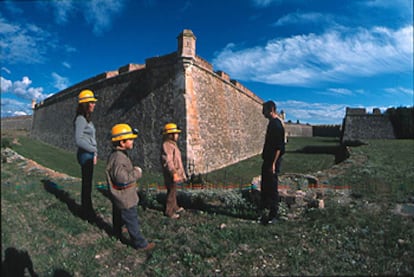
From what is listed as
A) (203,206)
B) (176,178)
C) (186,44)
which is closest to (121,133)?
(176,178)

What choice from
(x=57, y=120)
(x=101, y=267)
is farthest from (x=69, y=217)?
(x=57, y=120)

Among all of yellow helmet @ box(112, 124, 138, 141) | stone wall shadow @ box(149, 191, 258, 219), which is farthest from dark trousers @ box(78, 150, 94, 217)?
stone wall shadow @ box(149, 191, 258, 219)

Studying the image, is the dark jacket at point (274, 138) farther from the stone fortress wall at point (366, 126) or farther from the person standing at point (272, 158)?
→ the stone fortress wall at point (366, 126)

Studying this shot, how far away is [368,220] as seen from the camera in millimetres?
4172

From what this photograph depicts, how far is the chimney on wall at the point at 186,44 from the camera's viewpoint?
459 inches

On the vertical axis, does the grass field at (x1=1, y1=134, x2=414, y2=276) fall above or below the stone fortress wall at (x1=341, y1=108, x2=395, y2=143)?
below

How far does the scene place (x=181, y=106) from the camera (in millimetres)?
12305

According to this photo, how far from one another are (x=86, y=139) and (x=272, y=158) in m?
3.12

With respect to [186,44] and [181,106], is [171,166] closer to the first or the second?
[181,106]

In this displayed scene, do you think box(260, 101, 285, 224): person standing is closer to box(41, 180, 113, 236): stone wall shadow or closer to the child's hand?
the child's hand

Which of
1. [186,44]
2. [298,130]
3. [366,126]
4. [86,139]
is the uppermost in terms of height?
[298,130]

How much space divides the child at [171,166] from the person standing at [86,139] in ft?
4.12

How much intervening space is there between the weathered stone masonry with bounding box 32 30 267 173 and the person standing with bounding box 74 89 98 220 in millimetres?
7879

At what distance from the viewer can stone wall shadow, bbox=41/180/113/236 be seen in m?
3.95
